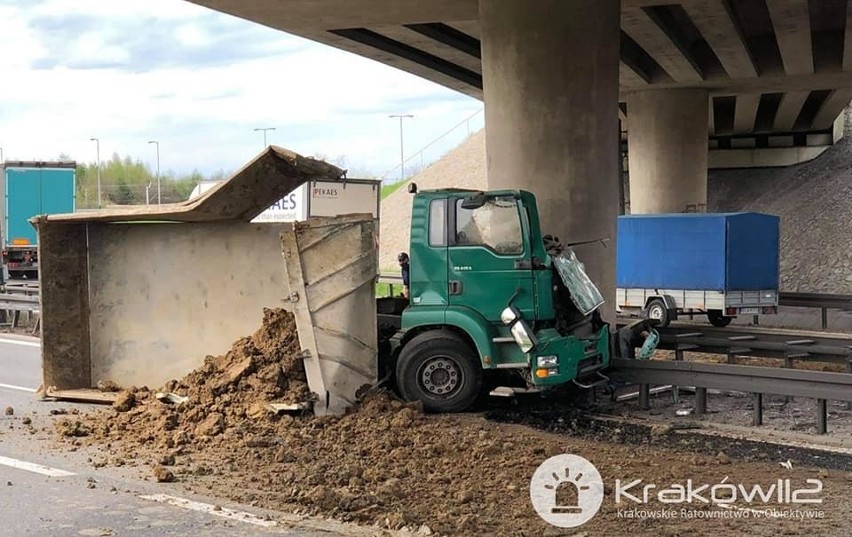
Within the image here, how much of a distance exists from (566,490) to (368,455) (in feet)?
6.10

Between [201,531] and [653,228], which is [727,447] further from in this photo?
[653,228]

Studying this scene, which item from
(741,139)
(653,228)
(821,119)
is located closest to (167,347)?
(653,228)

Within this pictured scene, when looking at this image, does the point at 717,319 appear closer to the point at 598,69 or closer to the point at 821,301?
the point at 821,301

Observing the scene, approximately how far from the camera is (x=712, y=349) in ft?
41.7

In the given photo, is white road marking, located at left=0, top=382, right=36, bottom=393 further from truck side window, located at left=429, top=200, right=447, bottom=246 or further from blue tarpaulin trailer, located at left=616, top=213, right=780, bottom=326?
blue tarpaulin trailer, located at left=616, top=213, right=780, bottom=326

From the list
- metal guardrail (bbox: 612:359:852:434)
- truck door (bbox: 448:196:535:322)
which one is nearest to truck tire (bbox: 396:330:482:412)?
truck door (bbox: 448:196:535:322)

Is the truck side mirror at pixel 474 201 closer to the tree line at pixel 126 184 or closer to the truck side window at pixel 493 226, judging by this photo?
the truck side window at pixel 493 226

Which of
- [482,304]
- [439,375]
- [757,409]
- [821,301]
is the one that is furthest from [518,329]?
[821,301]

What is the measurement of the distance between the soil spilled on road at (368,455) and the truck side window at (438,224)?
1.74 m

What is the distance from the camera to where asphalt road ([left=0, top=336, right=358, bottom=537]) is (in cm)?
650

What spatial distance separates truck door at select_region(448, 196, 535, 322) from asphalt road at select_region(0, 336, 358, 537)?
3.88 metres

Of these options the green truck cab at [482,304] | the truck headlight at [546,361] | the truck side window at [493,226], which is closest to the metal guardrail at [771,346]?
the green truck cab at [482,304]

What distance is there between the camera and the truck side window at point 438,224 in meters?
10.4

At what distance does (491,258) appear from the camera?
10250 millimetres
